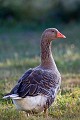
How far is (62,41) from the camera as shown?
77.4ft

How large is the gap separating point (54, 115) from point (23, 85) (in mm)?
815

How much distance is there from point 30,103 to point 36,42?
607 inches

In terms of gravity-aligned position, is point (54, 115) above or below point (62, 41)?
below

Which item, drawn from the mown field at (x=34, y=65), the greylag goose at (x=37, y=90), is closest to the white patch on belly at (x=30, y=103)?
the greylag goose at (x=37, y=90)

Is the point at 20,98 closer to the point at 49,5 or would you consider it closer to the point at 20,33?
the point at 20,33

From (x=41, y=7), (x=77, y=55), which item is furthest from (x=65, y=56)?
(x=41, y=7)

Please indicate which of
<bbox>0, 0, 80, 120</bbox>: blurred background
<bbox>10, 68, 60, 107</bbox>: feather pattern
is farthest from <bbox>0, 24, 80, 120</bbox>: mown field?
<bbox>10, 68, 60, 107</bbox>: feather pattern

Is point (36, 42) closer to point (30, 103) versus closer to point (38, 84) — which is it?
point (38, 84)

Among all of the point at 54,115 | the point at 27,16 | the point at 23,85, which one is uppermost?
the point at 27,16

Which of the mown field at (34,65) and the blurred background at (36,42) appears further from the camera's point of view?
the blurred background at (36,42)

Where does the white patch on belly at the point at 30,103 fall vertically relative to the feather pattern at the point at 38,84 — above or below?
below

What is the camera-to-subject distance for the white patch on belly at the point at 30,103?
815 centimetres

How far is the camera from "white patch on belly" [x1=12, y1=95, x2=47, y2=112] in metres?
8.15

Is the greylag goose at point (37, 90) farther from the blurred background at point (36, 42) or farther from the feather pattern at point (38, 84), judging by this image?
the blurred background at point (36, 42)
